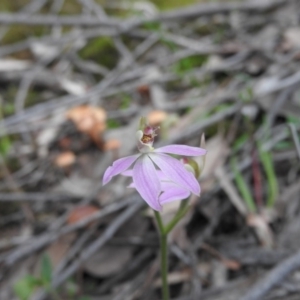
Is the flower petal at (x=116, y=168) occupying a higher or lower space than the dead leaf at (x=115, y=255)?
higher

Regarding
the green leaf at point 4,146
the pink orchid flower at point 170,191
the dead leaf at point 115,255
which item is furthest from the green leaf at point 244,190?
the green leaf at point 4,146

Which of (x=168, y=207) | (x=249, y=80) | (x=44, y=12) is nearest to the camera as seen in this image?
(x=168, y=207)

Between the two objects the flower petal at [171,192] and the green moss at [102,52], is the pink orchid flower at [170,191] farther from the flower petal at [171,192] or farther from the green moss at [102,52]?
the green moss at [102,52]

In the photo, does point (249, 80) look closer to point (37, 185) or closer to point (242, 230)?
point (242, 230)

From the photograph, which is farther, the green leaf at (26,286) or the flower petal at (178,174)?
the green leaf at (26,286)

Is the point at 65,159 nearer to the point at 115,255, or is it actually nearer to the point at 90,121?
the point at 90,121

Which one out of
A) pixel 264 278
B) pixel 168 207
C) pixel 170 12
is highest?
pixel 170 12

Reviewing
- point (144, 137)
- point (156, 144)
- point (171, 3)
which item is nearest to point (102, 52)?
point (171, 3)

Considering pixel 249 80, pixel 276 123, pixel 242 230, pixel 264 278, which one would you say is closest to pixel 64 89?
pixel 249 80
